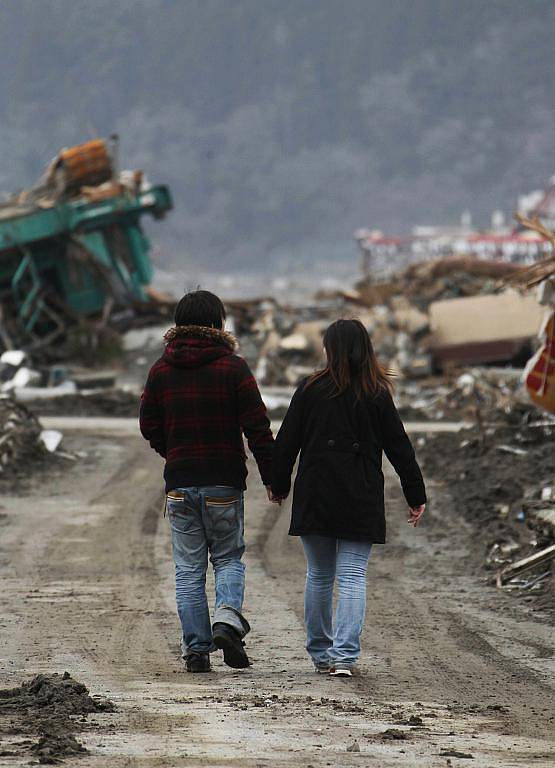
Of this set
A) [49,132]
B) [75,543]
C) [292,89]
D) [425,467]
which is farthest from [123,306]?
[292,89]

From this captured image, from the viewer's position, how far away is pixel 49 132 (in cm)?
12062

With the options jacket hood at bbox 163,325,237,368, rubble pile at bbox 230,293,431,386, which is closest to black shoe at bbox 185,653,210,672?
jacket hood at bbox 163,325,237,368

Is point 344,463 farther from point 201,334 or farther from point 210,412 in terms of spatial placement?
point 201,334

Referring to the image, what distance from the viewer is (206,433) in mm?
6871

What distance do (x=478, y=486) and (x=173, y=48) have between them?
428ft

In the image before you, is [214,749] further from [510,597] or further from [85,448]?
[85,448]

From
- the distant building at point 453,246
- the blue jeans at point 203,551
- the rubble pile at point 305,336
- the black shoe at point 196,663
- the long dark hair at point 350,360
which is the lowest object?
the distant building at point 453,246

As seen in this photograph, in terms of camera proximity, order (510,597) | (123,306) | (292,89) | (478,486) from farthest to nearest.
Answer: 1. (292,89)
2. (123,306)
3. (478,486)
4. (510,597)

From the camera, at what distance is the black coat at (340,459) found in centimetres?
671

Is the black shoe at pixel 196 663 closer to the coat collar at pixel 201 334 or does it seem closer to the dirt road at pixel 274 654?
the dirt road at pixel 274 654

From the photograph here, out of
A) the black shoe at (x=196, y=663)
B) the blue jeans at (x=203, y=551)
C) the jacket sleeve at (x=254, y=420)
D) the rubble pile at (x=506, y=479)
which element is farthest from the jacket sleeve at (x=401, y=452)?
the rubble pile at (x=506, y=479)

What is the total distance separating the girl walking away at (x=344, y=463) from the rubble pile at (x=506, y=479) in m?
3.14

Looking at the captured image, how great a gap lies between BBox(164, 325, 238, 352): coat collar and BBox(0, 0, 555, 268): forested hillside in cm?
9528

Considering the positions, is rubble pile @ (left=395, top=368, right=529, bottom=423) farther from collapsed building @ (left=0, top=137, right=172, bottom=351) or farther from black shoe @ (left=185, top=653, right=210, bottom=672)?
black shoe @ (left=185, top=653, right=210, bottom=672)
